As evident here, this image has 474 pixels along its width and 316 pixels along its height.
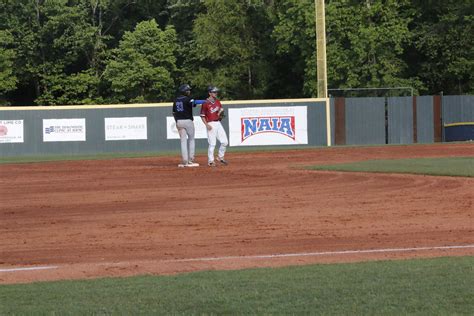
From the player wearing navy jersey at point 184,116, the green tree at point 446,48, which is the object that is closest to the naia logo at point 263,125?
the player wearing navy jersey at point 184,116

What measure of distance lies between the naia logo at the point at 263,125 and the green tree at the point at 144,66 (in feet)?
62.6

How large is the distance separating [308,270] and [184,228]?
367 centimetres

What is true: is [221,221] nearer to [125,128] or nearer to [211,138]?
[211,138]

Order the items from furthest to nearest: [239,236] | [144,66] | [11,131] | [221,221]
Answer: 1. [144,66]
2. [11,131]
3. [221,221]
4. [239,236]

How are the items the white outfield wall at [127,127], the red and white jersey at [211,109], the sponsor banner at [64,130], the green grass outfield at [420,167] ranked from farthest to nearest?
the sponsor banner at [64,130], the white outfield wall at [127,127], the red and white jersey at [211,109], the green grass outfield at [420,167]

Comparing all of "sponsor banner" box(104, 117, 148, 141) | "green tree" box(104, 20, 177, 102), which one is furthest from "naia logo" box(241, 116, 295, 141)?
"green tree" box(104, 20, 177, 102)

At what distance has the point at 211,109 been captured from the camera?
2197 centimetres

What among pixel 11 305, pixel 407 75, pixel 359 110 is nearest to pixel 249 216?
pixel 11 305

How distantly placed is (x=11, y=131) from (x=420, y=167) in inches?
835

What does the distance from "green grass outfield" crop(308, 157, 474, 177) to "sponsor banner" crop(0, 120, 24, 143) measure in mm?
18569

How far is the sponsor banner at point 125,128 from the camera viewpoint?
36719mm

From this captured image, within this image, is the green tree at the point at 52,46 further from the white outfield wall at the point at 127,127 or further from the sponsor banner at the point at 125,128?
the sponsor banner at the point at 125,128

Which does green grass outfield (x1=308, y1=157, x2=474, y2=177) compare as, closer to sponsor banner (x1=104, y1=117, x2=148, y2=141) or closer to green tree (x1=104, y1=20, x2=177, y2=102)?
sponsor banner (x1=104, y1=117, x2=148, y2=141)

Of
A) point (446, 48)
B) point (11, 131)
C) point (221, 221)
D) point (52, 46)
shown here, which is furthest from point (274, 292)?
point (52, 46)
